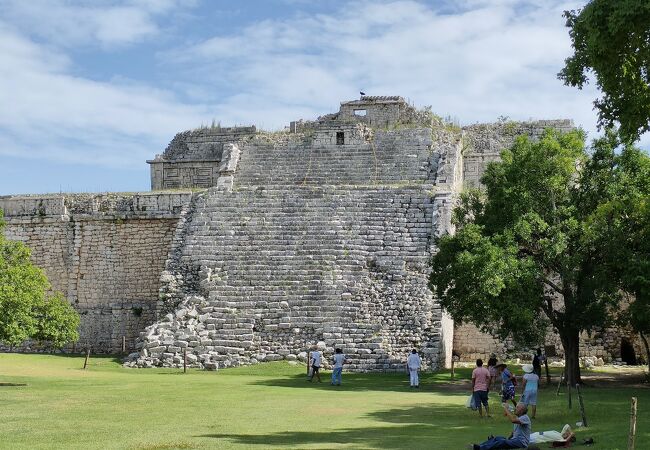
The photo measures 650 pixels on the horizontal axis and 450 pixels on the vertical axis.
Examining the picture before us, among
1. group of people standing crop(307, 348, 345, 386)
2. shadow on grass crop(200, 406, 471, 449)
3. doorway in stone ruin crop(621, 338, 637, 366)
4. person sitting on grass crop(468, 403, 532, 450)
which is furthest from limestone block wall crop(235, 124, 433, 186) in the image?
person sitting on grass crop(468, 403, 532, 450)

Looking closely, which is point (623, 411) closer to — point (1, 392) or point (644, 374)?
point (644, 374)

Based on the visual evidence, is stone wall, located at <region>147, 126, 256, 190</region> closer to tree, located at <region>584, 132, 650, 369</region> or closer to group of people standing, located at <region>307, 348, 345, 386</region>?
group of people standing, located at <region>307, 348, 345, 386</region>

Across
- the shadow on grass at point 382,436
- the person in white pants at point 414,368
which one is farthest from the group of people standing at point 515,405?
the person in white pants at point 414,368

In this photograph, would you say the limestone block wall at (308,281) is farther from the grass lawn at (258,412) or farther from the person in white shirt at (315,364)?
the person in white shirt at (315,364)

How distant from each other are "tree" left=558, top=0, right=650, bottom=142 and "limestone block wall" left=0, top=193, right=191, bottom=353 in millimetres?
17697

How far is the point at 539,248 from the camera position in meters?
21.3

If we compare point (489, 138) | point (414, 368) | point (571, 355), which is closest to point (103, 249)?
point (414, 368)

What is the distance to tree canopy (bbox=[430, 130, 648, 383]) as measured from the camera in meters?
20.0

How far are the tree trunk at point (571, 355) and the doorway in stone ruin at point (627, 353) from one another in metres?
6.59

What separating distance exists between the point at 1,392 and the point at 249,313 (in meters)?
8.13

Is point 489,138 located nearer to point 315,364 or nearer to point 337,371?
point 315,364

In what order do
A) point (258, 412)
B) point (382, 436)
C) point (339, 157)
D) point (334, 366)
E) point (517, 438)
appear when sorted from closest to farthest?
point (517, 438) < point (382, 436) < point (258, 412) < point (334, 366) < point (339, 157)

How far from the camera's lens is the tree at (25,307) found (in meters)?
19.4

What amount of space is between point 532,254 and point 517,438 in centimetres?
1062
